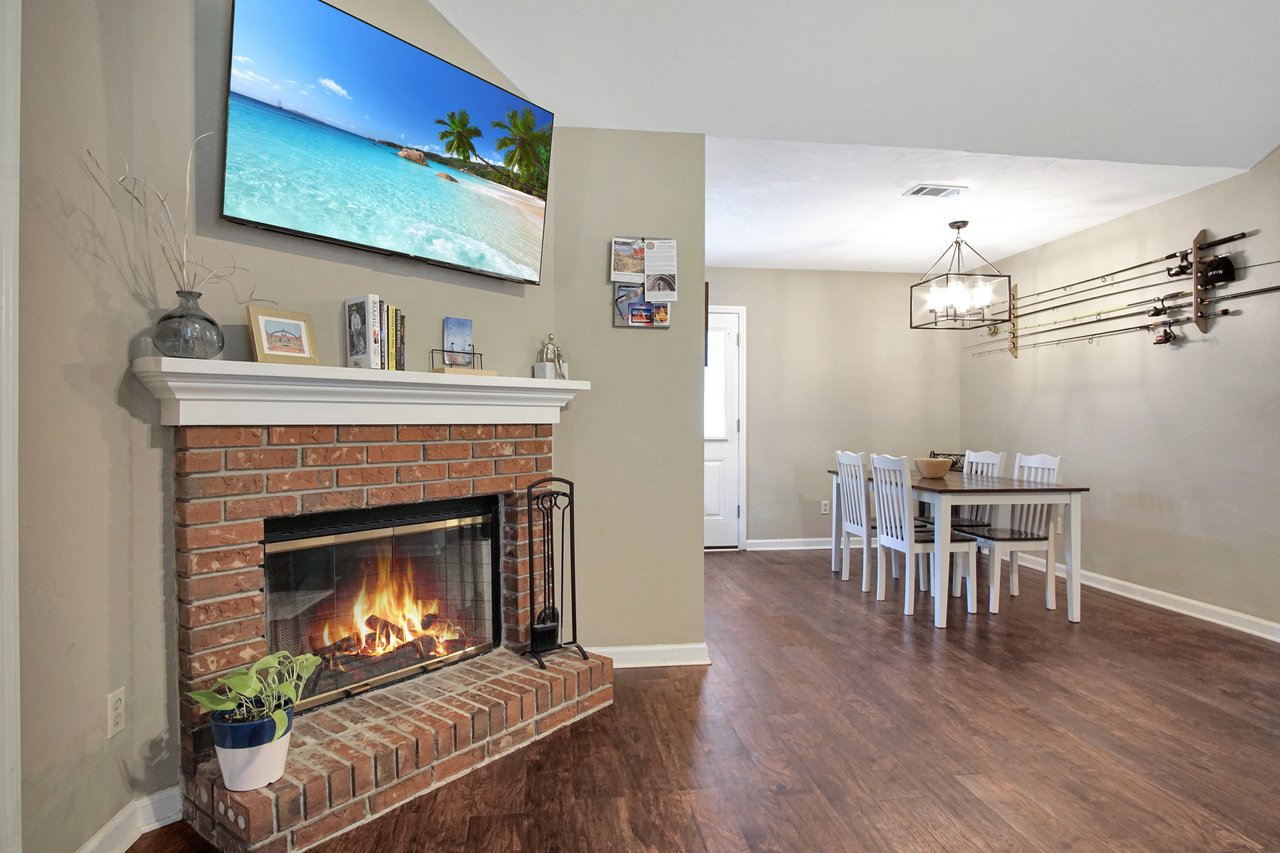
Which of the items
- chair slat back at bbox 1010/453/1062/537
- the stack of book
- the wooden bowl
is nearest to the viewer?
the stack of book

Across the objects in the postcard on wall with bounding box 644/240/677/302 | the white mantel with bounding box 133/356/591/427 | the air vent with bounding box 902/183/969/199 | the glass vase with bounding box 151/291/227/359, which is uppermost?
the air vent with bounding box 902/183/969/199

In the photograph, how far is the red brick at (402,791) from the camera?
1.92 m

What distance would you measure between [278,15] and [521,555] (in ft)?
6.22

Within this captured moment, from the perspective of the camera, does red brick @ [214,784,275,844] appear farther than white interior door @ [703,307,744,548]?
No

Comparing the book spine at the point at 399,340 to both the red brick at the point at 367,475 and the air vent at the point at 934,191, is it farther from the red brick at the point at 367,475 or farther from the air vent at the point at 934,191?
the air vent at the point at 934,191

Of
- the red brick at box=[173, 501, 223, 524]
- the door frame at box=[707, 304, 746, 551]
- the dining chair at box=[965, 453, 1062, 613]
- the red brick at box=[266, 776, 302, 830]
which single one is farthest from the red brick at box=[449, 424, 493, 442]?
the door frame at box=[707, 304, 746, 551]

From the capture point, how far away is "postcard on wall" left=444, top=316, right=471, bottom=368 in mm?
2576

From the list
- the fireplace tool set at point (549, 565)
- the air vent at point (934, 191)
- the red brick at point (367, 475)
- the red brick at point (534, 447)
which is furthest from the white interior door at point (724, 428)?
the red brick at point (367, 475)

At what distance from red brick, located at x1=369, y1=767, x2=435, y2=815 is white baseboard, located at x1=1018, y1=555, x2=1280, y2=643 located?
3.94 meters

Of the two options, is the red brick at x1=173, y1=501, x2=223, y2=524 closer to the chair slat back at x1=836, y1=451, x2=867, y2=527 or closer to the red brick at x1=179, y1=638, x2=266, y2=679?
the red brick at x1=179, y1=638, x2=266, y2=679

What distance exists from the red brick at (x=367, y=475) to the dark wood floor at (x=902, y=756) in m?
0.94

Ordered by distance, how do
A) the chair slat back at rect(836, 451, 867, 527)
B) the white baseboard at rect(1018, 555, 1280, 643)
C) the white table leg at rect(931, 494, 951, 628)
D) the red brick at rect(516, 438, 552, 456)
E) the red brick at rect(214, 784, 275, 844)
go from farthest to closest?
the chair slat back at rect(836, 451, 867, 527) < the white table leg at rect(931, 494, 951, 628) < the white baseboard at rect(1018, 555, 1280, 643) < the red brick at rect(516, 438, 552, 456) < the red brick at rect(214, 784, 275, 844)

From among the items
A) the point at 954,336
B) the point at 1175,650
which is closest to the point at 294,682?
the point at 1175,650

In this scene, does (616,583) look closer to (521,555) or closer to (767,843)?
(521,555)
